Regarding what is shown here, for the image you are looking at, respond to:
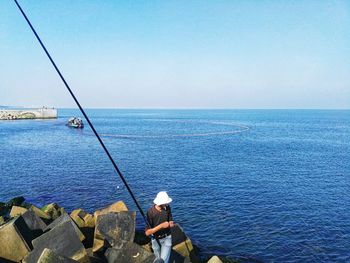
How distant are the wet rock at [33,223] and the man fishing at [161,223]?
19.5ft

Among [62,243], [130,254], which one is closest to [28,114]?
[62,243]

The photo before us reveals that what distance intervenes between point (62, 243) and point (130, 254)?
225 cm

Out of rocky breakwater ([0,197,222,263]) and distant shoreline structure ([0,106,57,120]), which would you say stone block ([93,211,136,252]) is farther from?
distant shoreline structure ([0,106,57,120])

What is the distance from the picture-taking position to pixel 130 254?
981cm

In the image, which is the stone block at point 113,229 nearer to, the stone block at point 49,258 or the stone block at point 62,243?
the stone block at point 62,243

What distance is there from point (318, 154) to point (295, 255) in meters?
41.3

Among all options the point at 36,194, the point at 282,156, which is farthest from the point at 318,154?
the point at 36,194

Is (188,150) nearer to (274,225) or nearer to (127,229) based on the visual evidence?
(274,225)

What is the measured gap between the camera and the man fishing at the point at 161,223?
29.1 ft

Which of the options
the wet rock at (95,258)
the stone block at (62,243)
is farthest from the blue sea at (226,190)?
the stone block at (62,243)

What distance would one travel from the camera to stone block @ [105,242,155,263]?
9.64 metres

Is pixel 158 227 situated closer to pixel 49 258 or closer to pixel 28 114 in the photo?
pixel 49 258

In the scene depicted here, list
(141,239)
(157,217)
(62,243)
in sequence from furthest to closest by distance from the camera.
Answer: (141,239) → (62,243) → (157,217)

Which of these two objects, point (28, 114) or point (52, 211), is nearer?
point (52, 211)
